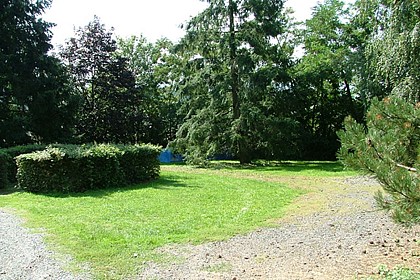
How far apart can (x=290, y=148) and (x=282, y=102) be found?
3.04 m

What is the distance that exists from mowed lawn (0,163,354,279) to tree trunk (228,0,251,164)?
7322 millimetres

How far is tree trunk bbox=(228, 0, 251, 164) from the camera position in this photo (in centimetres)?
1873

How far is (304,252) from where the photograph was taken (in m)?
4.83

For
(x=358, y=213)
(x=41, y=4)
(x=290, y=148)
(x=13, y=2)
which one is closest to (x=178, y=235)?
(x=358, y=213)

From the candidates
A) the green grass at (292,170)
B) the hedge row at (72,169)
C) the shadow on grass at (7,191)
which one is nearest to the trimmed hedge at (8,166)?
the shadow on grass at (7,191)

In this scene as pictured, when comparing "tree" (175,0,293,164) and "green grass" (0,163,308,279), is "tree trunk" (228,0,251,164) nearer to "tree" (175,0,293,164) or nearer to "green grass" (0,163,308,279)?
"tree" (175,0,293,164)

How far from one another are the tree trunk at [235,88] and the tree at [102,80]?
31.9 feet

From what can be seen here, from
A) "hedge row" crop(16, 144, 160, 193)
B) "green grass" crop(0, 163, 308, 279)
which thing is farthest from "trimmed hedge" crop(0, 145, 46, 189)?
"green grass" crop(0, 163, 308, 279)

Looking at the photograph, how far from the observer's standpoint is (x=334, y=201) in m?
8.66

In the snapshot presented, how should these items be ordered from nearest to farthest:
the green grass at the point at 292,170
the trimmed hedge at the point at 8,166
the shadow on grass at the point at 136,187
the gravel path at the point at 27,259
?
1. the gravel path at the point at 27,259
2. the shadow on grass at the point at 136,187
3. the trimmed hedge at the point at 8,166
4. the green grass at the point at 292,170

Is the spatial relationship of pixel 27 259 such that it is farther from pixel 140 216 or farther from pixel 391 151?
pixel 391 151

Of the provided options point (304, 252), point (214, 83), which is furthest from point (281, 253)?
point (214, 83)

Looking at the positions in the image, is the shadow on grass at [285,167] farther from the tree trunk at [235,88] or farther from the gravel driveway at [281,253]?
the gravel driveway at [281,253]

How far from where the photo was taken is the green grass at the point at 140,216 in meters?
5.02
